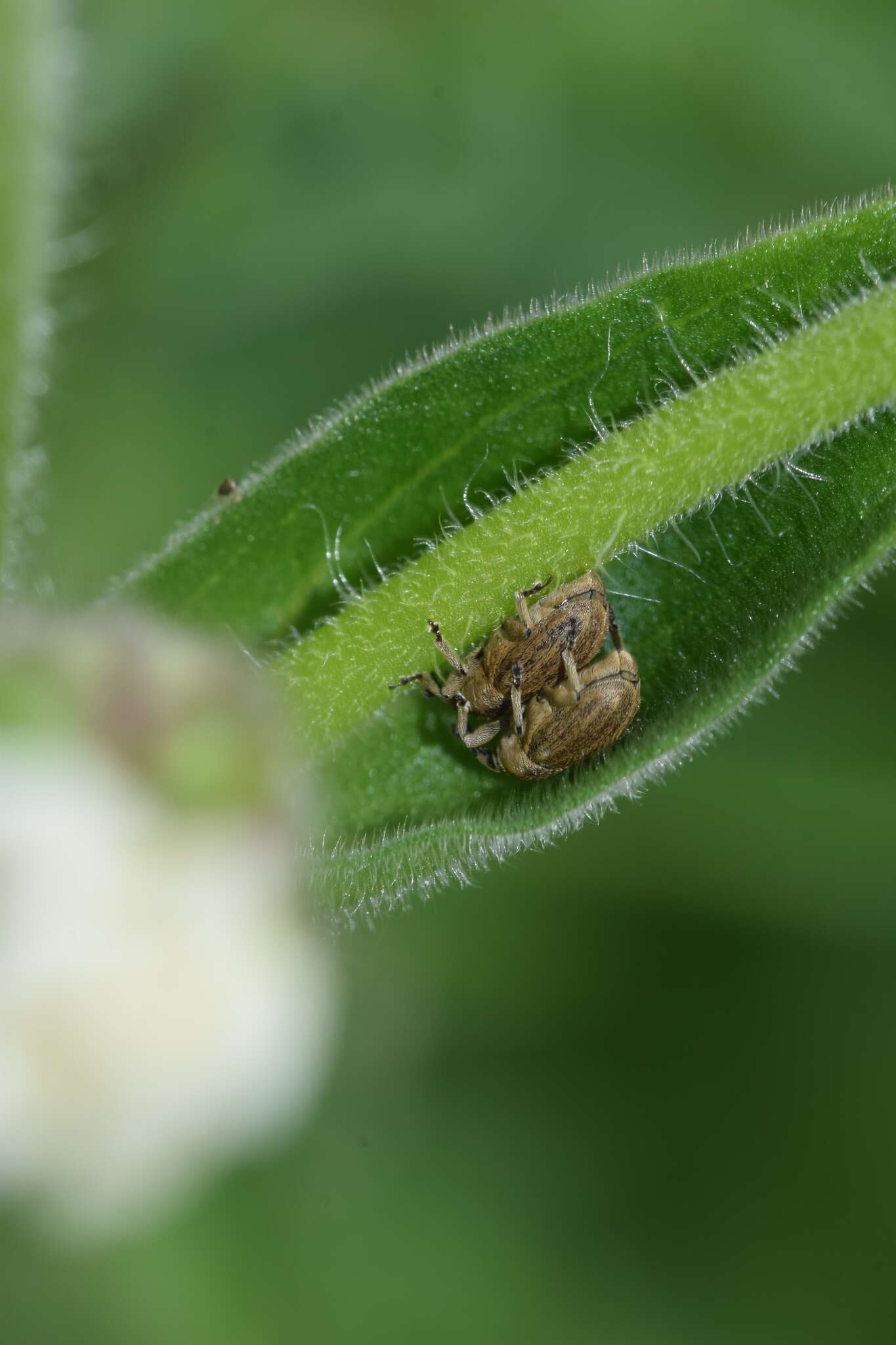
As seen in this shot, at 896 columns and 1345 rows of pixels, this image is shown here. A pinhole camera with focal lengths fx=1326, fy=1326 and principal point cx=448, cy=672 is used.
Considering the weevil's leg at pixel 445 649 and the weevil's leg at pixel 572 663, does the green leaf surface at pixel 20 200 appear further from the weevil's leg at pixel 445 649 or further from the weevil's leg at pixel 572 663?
the weevil's leg at pixel 572 663

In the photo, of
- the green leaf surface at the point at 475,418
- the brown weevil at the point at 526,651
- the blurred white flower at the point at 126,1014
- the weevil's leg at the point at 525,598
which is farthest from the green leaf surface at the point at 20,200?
the blurred white flower at the point at 126,1014

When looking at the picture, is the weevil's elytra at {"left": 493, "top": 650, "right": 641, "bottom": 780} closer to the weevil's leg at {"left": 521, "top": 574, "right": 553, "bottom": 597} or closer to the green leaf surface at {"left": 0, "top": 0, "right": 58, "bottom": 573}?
the weevil's leg at {"left": 521, "top": 574, "right": 553, "bottom": 597}

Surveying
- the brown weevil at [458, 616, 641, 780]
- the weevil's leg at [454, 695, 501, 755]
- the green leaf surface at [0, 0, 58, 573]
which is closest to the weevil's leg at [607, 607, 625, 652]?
the brown weevil at [458, 616, 641, 780]

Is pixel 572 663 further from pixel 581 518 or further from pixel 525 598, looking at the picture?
pixel 581 518

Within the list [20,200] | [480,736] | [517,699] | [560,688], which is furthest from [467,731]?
[20,200]

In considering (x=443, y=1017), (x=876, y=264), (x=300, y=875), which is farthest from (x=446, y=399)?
(x=443, y=1017)

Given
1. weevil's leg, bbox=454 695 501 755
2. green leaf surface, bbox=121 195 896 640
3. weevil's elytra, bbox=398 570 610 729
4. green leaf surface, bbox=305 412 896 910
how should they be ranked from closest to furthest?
green leaf surface, bbox=305 412 896 910 < green leaf surface, bbox=121 195 896 640 < weevil's elytra, bbox=398 570 610 729 < weevil's leg, bbox=454 695 501 755

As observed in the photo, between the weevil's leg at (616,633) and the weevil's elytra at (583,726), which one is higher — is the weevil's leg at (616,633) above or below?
above

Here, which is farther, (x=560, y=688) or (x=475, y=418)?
(x=560, y=688)

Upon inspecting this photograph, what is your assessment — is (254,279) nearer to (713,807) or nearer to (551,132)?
(551,132)
